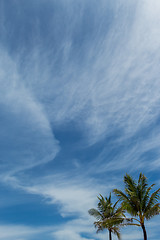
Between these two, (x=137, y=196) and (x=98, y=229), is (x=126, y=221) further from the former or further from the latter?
(x=98, y=229)

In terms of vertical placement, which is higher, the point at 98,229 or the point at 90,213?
the point at 90,213

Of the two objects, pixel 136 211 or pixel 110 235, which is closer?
pixel 136 211

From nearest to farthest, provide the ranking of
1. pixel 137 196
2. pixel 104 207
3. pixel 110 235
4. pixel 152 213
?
1. pixel 152 213
2. pixel 137 196
3. pixel 110 235
4. pixel 104 207

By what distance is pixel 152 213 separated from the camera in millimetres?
26938

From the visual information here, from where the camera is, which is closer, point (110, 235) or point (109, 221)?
point (109, 221)

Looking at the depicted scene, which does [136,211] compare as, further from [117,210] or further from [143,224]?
[117,210]

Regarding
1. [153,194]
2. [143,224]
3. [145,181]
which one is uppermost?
[145,181]

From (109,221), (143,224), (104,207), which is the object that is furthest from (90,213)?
(143,224)

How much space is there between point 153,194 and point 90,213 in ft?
54.8

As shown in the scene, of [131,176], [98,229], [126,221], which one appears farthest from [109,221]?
[98,229]

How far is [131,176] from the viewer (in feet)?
99.9

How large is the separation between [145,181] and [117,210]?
1221 centimetres

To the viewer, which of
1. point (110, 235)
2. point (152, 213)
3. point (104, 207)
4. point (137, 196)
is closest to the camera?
point (152, 213)

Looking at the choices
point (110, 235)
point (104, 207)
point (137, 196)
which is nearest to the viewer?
point (137, 196)
